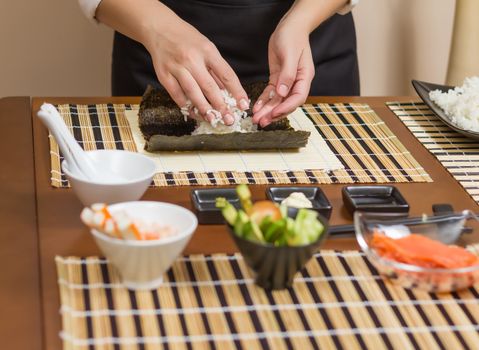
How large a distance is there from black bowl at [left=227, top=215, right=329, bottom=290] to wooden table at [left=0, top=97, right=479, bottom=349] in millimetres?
147

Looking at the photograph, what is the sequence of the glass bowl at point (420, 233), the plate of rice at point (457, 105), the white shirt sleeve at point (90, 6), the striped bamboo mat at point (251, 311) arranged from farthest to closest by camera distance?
the white shirt sleeve at point (90, 6) → the plate of rice at point (457, 105) → the glass bowl at point (420, 233) → the striped bamboo mat at point (251, 311)

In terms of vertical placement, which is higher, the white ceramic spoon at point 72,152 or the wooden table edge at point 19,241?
the white ceramic spoon at point 72,152

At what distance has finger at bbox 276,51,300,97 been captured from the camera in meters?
1.74

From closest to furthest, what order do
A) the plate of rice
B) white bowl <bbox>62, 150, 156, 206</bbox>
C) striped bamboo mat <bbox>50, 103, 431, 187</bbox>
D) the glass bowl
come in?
the glass bowl, white bowl <bbox>62, 150, 156, 206</bbox>, striped bamboo mat <bbox>50, 103, 431, 187</bbox>, the plate of rice

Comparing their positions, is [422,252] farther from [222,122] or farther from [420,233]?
[222,122]

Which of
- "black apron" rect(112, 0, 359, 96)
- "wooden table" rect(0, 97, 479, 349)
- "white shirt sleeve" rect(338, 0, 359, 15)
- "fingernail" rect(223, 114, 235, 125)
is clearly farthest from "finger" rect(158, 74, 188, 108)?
"white shirt sleeve" rect(338, 0, 359, 15)

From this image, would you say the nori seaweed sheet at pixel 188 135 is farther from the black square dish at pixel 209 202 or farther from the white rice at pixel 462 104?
the white rice at pixel 462 104

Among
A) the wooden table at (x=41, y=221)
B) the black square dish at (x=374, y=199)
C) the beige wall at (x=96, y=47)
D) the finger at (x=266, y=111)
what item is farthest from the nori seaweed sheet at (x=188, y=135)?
the beige wall at (x=96, y=47)

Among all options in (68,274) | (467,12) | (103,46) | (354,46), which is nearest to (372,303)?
(68,274)

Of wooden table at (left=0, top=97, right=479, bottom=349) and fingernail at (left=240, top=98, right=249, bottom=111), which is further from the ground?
fingernail at (left=240, top=98, right=249, bottom=111)

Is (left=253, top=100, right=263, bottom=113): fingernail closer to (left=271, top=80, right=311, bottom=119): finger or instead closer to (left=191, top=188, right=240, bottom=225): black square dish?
(left=271, top=80, right=311, bottom=119): finger

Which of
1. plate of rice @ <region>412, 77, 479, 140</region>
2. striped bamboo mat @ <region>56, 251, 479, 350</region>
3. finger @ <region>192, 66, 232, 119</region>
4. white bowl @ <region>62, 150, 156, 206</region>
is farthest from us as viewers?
plate of rice @ <region>412, 77, 479, 140</region>

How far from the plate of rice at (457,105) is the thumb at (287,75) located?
13.8 inches

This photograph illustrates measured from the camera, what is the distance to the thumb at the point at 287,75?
1.74 metres
